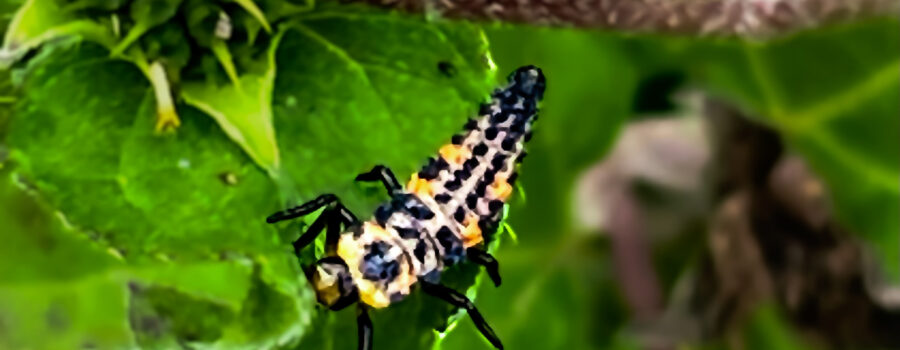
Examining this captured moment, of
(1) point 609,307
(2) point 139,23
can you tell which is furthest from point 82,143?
(1) point 609,307

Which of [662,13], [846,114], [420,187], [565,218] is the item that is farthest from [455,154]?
[846,114]

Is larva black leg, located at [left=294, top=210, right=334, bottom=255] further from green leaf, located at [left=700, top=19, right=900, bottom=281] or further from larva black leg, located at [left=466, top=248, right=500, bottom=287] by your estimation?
green leaf, located at [left=700, top=19, right=900, bottom=281]

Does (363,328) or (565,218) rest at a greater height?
(363,328)

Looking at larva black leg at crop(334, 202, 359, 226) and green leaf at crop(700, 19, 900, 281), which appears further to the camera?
green leaf at crop(700, 19, 900, 281)

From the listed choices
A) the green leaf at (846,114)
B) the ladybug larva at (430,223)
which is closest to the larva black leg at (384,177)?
the ladybug larva at (430,223)

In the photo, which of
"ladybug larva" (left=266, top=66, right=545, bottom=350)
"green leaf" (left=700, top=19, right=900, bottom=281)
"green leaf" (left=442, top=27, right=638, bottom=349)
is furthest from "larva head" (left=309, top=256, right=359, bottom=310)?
"green leaf" (left=700, top=19, right=900, bottom=281)

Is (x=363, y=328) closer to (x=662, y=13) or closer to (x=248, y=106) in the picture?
(x=248, y=106)
